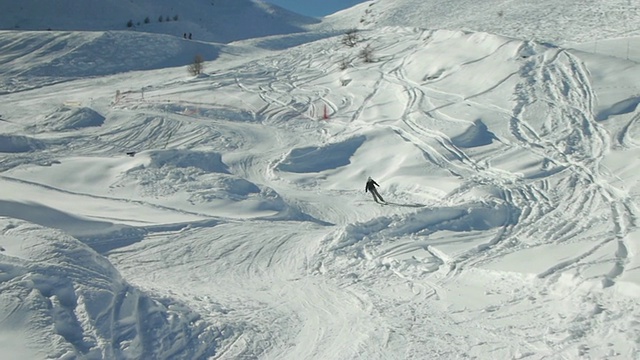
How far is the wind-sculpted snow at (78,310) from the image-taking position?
6391mm

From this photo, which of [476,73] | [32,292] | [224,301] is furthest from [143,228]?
[476,73]

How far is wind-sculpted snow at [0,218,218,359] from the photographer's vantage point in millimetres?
6391

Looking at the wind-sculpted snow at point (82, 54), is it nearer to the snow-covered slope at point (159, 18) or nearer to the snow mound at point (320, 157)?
the snow-covered slope at point (159, 18)

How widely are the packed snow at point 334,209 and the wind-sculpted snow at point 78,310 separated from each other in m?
0.03

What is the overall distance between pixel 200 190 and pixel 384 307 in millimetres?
7546

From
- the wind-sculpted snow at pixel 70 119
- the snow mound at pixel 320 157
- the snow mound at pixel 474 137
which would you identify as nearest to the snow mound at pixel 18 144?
the wind-sculpted snow at pixel 70 119

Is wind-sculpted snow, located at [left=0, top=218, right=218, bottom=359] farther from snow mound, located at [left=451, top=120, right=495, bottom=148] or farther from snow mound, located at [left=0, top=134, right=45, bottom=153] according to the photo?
snow mound, located at [left=451, top=120, right=495, bottom=148]

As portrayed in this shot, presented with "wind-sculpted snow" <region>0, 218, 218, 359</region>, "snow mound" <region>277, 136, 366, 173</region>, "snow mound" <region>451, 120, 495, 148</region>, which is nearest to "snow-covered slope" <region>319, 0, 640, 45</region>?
"snow mound" <region>451, 120, 495, 148</region>

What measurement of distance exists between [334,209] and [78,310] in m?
8.90

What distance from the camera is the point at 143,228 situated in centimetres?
1232

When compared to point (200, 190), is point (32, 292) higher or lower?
higher

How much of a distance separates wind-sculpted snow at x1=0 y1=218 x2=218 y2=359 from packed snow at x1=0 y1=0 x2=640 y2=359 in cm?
3

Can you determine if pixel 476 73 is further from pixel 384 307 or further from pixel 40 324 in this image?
pixel 40 324

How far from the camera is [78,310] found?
6961 millimetres
